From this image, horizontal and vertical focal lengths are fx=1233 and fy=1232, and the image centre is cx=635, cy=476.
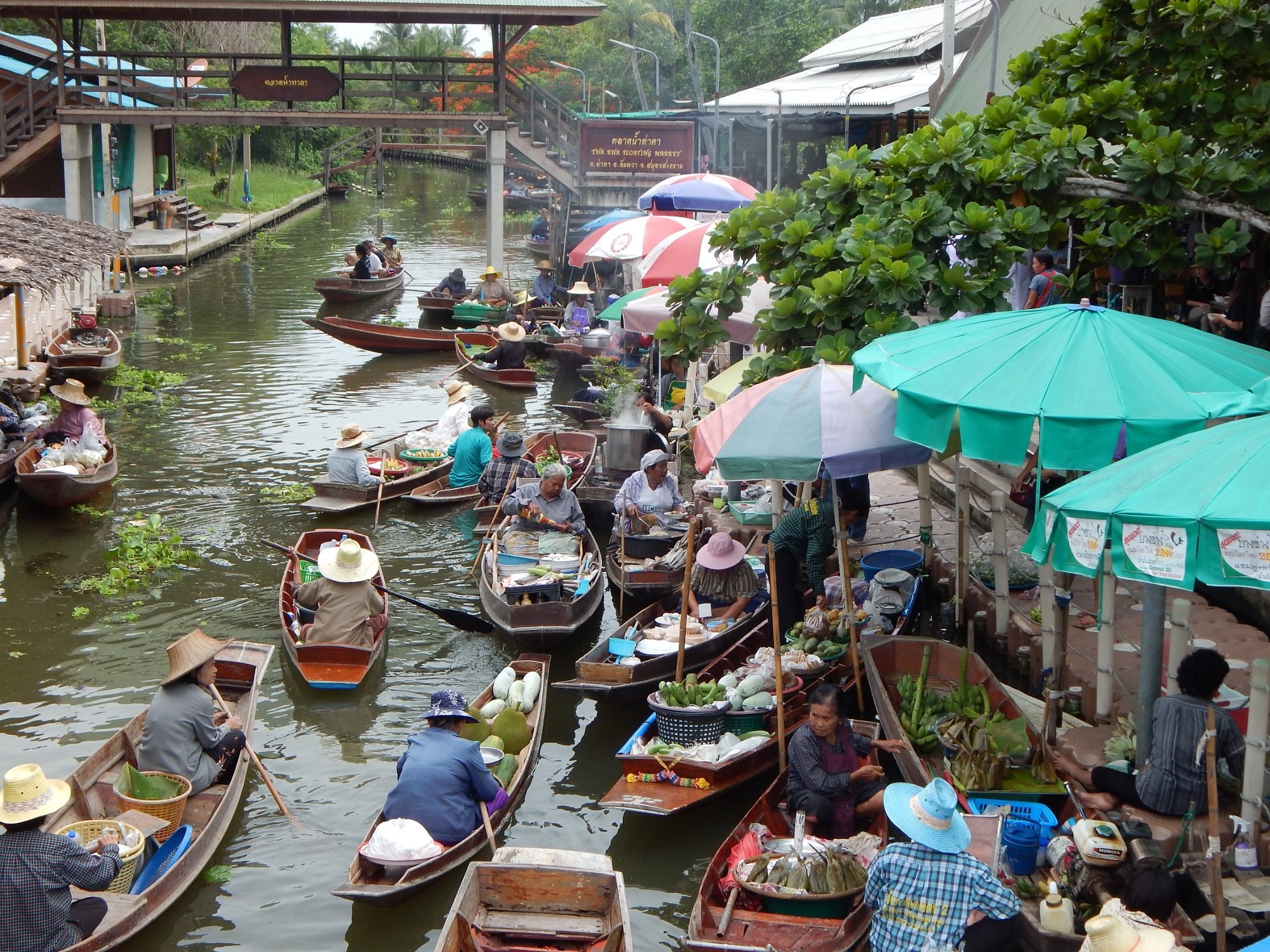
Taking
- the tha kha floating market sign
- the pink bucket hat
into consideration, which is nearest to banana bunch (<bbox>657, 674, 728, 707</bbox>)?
the pink bucket hat

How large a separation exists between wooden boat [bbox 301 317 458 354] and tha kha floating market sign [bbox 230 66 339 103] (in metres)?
4.99

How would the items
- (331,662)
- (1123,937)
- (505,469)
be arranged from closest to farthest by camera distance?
(1123,937) < (331,662) < (505,469)

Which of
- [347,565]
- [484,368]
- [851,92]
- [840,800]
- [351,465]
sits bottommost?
[840,800]

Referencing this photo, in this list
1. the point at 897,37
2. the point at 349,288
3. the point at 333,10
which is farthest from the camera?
the point at 349,288

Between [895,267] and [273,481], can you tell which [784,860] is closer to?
[895,267]

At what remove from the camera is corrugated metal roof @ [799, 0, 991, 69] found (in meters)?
23.4

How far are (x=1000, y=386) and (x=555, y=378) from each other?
1550cm

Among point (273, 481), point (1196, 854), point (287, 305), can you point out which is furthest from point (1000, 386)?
point (287, 305)

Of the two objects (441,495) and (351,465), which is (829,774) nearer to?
(441,495)

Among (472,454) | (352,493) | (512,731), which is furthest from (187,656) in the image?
(472,454)

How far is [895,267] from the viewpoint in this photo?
29.0 feet

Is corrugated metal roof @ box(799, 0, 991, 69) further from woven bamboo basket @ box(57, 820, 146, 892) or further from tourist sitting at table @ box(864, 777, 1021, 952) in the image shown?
woven bamboo basket @ box(57, 820, 146, 892)

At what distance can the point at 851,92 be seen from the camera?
20.6m

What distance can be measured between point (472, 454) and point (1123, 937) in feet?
36.0
